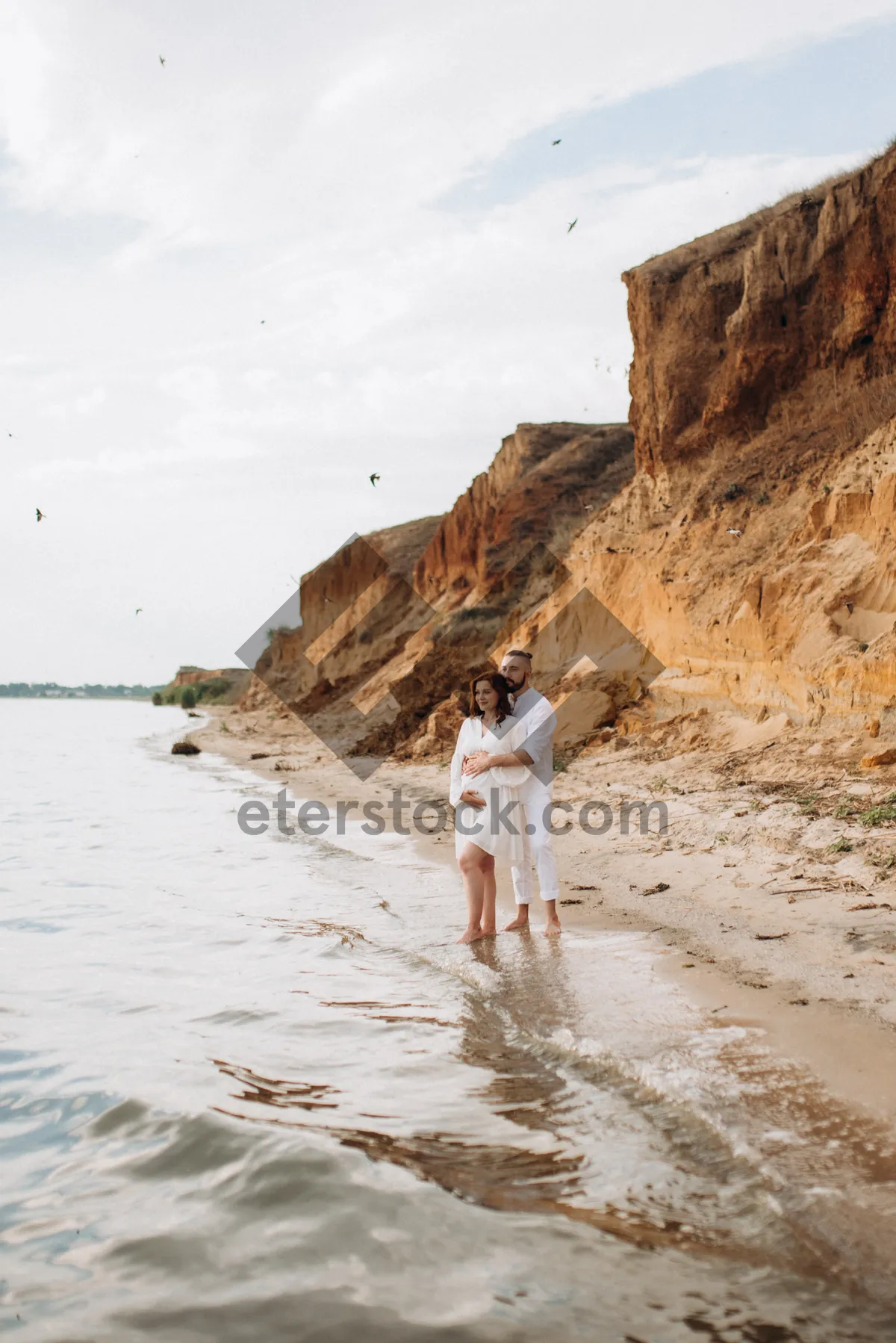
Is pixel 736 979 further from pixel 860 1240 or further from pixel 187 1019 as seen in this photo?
pixel 187 1019

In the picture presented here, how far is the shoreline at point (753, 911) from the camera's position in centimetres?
400

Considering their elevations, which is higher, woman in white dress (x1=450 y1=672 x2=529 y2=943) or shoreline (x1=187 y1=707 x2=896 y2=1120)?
woman in white dress (x1=450 y1=672 x2=529 y2=943)

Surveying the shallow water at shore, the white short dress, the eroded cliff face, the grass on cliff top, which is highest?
the eroded cliff face

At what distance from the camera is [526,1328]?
7.57 ft

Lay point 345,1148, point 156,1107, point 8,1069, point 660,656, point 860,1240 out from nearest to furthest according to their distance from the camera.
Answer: point 860,1240, point 345,1148, point 156,1107, point 8,1069, point 660,656

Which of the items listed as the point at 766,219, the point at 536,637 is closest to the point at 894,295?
the point at 766,219

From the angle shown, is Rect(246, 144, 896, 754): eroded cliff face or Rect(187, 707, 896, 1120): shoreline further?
Rect(246, 144, 896, 754): eroded cliff face

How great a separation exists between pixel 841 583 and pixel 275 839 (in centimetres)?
736

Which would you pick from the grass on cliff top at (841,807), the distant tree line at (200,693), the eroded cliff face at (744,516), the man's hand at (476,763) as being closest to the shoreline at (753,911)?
the grass on cliff top at (841,807)

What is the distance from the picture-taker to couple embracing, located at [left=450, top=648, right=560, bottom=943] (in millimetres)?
5852

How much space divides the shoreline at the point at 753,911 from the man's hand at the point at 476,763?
1245 millimetres

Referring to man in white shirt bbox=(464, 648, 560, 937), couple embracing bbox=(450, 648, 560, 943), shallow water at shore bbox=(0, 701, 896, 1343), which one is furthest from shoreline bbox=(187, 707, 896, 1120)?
couple embracing bbox=(450, 648, 560, 943)

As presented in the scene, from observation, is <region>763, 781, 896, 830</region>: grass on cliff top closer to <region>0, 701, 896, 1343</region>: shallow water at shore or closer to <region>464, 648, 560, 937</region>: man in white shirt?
<region>0, 701, 896, 1343</region>: shallow water at shore

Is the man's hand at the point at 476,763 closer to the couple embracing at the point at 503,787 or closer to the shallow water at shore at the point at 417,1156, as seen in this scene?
the couple embracing at the point at 503,787
